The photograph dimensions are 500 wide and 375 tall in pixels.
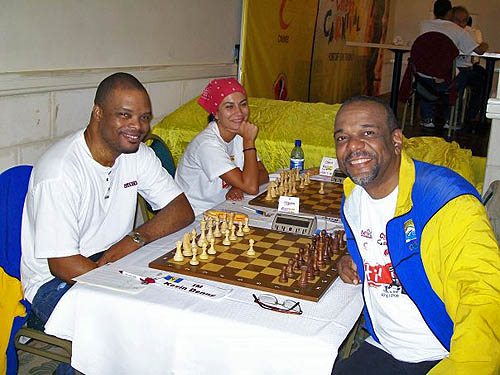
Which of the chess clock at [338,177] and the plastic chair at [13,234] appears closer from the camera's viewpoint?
the plastic chair at [13,234]

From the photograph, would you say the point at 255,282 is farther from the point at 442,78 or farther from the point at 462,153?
the point at 442,78

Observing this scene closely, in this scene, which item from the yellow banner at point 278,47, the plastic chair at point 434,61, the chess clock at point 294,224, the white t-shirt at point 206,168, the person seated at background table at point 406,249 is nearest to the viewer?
the person seated at background table at point 406,249

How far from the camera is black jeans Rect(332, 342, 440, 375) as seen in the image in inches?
Result: 69.2

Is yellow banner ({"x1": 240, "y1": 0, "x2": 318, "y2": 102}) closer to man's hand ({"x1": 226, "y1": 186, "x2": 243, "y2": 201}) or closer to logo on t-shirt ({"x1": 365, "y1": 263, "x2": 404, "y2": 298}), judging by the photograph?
man's hand ({"x1": 226, "y1": 186, "x2": 243, "y2": 201})

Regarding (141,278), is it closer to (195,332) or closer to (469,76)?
(195,332)

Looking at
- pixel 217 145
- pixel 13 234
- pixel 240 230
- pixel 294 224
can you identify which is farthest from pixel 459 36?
pixel 13 234

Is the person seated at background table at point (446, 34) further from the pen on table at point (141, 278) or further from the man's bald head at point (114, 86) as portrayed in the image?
the pen on table at point (141, 278)

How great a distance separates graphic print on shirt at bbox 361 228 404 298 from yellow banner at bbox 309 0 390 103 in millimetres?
6133

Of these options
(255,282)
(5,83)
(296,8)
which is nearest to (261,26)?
(296,8)

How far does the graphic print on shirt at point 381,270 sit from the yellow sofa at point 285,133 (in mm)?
2330

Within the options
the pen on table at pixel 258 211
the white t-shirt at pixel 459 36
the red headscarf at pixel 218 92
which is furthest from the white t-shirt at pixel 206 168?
the white t-shirt at pixel 459 36

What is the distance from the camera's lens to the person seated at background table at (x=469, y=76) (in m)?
8.41

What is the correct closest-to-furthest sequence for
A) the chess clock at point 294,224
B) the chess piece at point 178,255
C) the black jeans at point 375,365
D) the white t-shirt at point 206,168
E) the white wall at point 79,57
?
the black jeans at point 375,365 → the chess piece at point 178,255 → the chess clock at point 294,224 → the white wall at point 79,57 → the white t-shirt at point 206,168

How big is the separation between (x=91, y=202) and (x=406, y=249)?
127 cm
